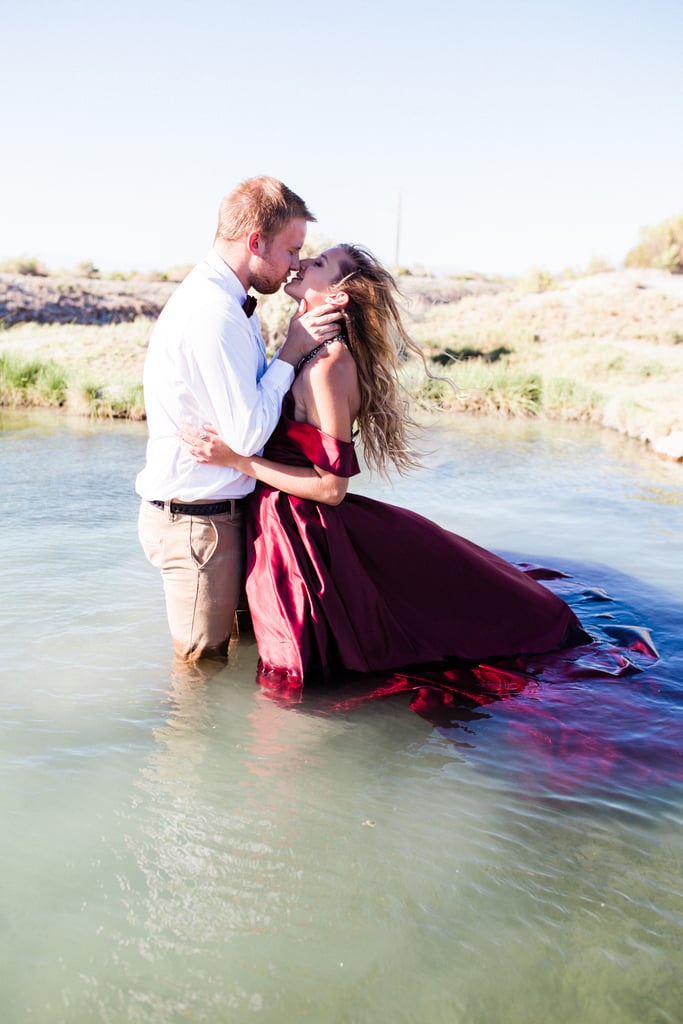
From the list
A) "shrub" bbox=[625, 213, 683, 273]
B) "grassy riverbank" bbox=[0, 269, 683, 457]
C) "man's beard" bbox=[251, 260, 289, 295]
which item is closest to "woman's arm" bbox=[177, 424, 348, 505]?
"man's beard" bbox=[251, 260, 289, 295]

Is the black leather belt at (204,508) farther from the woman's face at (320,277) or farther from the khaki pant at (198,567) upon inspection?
the woman's face at (320,277)

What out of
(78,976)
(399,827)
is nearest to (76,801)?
(78,976)

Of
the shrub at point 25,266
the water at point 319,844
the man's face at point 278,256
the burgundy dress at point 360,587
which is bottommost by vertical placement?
the water at point 319,844

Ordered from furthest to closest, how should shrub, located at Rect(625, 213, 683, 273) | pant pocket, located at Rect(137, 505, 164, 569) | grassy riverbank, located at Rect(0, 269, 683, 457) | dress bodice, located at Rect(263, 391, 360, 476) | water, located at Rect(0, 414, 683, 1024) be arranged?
shrub, located at Rect(625, 213, 683, 273) < grassy riverbank, located at Rect(0, 269, 683, 457) < pant pocket, located at Rect(137, 505, 164, 569) < dress bodice, located at Rect(263, 391, 360, 476) < water, located at Rect(0, 414, 683, 1024)

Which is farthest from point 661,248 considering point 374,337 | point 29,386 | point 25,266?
point 374,337

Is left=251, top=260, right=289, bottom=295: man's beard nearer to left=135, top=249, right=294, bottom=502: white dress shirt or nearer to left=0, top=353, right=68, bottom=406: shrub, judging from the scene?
left=135, top=249, right=294, bottom=502: white dress shirt

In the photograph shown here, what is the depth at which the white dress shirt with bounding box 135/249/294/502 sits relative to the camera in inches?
130

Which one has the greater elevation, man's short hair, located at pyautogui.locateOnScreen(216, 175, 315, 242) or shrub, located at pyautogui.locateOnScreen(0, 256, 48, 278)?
shrub, located at pyautogui.locateOnScreen(0, 256, 48, 278)

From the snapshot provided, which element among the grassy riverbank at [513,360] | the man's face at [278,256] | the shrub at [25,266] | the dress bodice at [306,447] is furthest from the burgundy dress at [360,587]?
the shrub at [25,266]

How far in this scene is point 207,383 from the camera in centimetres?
333

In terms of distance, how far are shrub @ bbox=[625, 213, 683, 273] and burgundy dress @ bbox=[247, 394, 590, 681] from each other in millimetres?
32632

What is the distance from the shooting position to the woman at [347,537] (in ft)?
11.7

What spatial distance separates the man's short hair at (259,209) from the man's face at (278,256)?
0.03 metres

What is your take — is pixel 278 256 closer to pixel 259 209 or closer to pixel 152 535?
pixel 259 209
